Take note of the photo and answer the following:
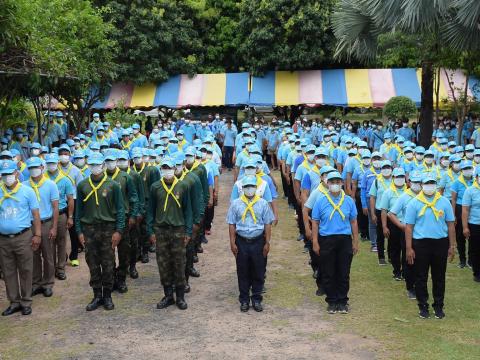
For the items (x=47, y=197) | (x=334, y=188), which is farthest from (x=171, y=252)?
(x=334, y=188)

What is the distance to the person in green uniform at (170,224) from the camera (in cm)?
814

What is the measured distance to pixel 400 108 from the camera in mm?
23938

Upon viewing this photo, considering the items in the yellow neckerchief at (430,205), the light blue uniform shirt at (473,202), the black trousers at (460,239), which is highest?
the yellow neckerchief at (430,205)

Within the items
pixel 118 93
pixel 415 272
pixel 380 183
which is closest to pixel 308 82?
pixel 118 93

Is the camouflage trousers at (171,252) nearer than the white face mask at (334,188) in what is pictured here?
No

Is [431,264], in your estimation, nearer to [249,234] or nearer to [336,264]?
[336,264]

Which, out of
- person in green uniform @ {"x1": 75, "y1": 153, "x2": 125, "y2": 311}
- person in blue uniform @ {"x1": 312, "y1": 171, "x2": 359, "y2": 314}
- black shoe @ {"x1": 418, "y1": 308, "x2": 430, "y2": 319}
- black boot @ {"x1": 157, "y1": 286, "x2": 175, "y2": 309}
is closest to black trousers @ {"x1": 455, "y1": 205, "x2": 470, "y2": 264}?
black shoe @ {"x1": 418, "y1": 308, "x2": 430, "y2": 319}

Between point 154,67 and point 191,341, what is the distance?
22363 millimetres

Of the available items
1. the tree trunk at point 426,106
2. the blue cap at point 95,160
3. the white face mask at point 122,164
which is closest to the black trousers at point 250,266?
the blue cap at point 95,160

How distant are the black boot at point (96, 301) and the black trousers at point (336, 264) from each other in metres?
2.98

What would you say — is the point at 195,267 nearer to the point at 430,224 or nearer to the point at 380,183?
the point at 380,183

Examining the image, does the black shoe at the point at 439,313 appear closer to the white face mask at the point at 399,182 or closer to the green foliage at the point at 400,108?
the white face mask at the point at 399,182

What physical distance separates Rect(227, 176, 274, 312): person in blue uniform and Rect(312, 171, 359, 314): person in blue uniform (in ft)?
2.16

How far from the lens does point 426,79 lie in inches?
763
